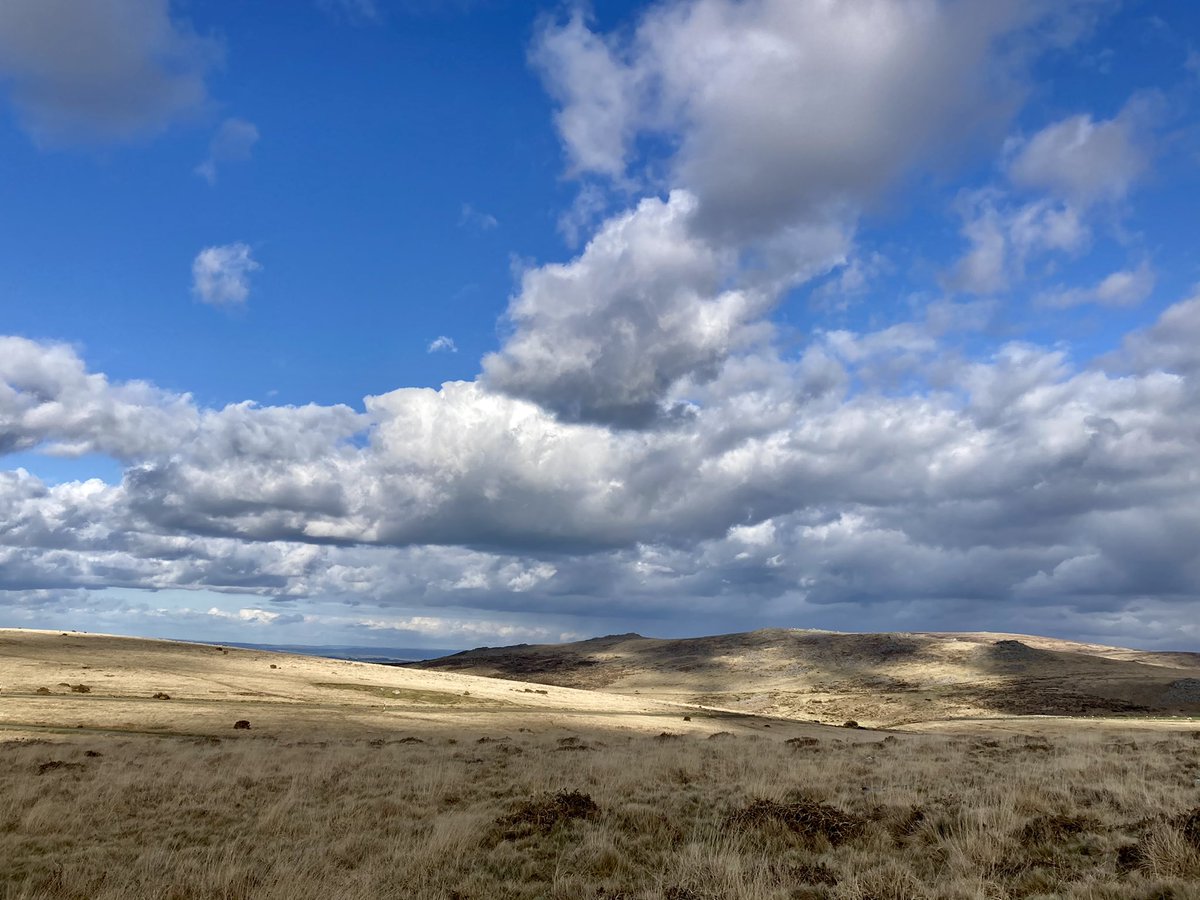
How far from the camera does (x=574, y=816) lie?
13273mm

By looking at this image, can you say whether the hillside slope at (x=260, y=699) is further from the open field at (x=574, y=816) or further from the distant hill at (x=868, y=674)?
the distant hill at (x=868, y=674)

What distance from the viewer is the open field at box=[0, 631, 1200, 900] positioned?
9.03 metres

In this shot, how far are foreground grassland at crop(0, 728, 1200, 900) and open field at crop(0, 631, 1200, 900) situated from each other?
0.05 m

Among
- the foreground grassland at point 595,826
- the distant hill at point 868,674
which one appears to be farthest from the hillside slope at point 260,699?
the distant hill at point 868,674

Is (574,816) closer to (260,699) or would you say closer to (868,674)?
(260,699)

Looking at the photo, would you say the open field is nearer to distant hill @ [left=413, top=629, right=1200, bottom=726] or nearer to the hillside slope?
the hillside slope

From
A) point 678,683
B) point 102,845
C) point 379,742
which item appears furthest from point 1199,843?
point 678,683

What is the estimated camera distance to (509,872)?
10422 millimetres

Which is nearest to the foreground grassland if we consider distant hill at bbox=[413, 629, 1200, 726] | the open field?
the open field

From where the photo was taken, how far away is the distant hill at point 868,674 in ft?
209

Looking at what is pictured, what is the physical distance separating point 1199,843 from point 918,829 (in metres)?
3.50

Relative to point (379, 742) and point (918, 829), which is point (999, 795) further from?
point (379, 742)

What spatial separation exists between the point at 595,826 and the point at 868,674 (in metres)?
90.9

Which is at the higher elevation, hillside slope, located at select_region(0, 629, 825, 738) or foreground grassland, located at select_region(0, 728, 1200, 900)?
foreground grassland, located at select_region(0, 728, 1200, 900)
